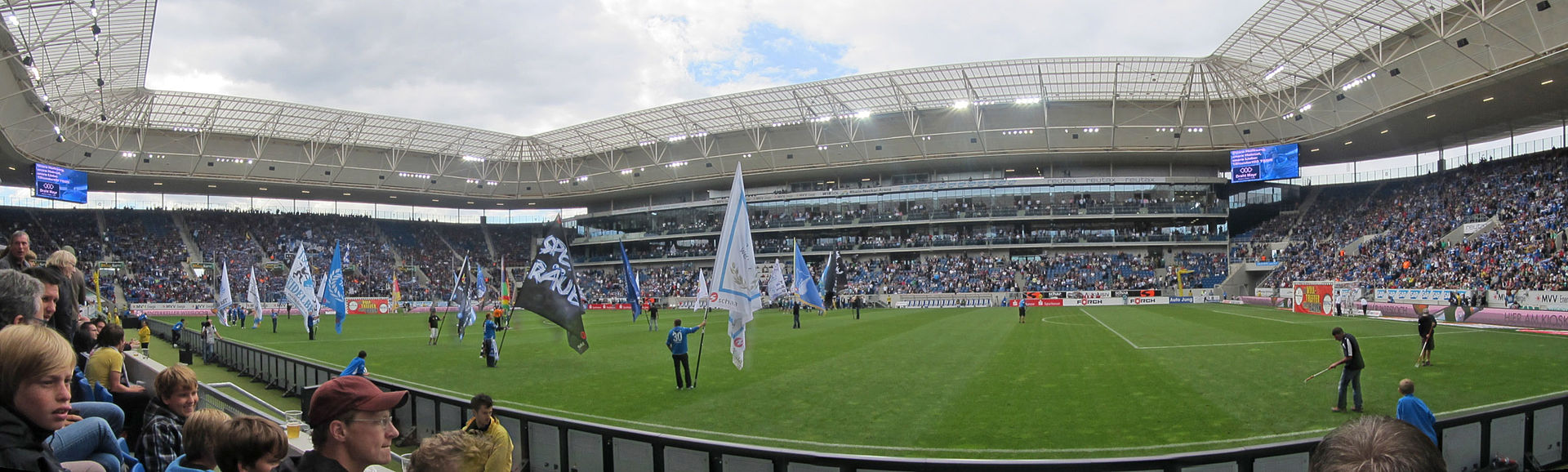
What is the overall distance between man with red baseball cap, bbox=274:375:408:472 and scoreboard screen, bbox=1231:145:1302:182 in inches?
2665

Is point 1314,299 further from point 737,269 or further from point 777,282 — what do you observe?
A: point 737,269

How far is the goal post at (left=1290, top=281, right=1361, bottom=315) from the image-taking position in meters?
35.9

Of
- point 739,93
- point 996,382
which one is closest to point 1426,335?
point 996,382

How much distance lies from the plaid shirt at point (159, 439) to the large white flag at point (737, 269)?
8566 millimetres

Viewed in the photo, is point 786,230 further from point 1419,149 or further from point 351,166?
point 1419,149

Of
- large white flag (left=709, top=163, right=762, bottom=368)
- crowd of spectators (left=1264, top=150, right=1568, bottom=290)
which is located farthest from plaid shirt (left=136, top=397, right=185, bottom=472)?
crowd of spectators (left=1264, top=150, right=1568, bottom=290)

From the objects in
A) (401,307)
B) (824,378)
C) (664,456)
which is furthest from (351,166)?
(664,456)

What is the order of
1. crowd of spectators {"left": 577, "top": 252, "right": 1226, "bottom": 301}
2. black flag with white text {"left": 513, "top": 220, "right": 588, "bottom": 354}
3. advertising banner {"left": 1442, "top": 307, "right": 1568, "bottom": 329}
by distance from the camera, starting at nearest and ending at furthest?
black flag with white text {"left": 513, "top": 220, "right": 588, "bottom": 354} → advertising banner {"left": 1442, "top": 307, "right": 1568, "bottom": 329} → crowd of spectators {"left": 577, "top": 252, "right": 1226, "bottom": 301}

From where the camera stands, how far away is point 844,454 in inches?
346

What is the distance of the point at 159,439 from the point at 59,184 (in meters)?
67.7

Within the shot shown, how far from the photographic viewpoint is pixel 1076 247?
68.8 meters

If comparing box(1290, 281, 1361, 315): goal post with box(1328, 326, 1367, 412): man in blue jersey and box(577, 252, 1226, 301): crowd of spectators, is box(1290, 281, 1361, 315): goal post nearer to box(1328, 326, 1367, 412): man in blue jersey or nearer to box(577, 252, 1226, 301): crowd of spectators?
box(577, 252, 1226, 301): crowd of spectators

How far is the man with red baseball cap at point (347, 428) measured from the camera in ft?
10.5

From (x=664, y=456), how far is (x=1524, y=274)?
40848 millimetres
